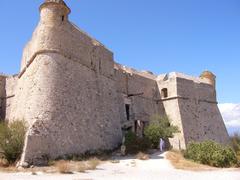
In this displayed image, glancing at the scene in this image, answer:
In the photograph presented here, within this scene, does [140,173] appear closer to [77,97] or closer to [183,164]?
[183,164]

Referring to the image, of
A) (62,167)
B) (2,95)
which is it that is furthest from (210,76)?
(62,167)

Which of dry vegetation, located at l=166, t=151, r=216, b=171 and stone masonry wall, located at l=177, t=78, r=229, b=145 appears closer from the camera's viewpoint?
dry vegetation, located at l=166, t=151, r=216, b=171

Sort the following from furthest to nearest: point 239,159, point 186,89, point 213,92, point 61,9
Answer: point 213,92, point 186,89, point 61,9, point 239,159

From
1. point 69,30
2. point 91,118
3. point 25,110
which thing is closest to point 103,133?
point 91,118

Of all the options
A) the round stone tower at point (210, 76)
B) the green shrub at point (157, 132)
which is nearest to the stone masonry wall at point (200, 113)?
the round stone tower at point (210, 76)

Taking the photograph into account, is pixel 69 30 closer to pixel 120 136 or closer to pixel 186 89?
pixel 120 136

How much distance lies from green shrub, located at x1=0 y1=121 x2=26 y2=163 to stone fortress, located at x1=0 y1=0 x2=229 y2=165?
0.92 m

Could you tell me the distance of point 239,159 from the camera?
1775 centimetres

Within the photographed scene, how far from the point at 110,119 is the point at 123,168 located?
22.1ft

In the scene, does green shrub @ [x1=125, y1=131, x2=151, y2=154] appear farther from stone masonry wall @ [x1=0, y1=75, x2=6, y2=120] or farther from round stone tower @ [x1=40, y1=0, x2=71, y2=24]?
stone masonry wall @ [x1=0, y1=75, x2=6, y2=120]

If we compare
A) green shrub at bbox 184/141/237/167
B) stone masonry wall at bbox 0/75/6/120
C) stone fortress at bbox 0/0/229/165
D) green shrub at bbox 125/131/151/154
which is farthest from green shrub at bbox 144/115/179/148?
stone masonry wall at bbox 0/75/6/120

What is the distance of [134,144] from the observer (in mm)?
20016

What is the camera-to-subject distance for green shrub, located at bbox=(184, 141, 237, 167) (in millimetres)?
17328

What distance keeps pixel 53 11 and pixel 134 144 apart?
32.8ft
